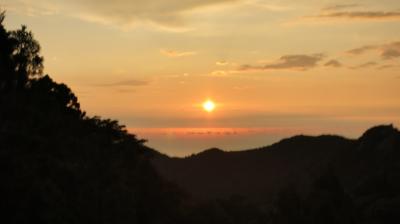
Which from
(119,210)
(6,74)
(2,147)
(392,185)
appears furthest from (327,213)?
(2,147)

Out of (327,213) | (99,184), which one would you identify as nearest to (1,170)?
Result: (99,184)

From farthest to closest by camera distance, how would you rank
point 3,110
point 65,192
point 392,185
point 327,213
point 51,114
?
point 392,185 < point 327,213 < point 51,114 < point 3,110 < point 65,192

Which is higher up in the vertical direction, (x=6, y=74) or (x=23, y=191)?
(x=6, y=74)

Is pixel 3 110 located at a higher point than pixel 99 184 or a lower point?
higher

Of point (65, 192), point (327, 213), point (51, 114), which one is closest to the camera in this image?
point (65, 192)

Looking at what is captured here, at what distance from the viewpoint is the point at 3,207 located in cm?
3700

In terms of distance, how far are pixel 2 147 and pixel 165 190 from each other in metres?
42.9

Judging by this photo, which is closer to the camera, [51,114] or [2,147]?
[2,147]

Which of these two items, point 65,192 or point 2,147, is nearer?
point 2,147

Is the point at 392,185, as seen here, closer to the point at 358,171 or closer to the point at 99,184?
the point at 358,171

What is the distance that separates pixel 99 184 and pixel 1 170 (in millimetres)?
18457

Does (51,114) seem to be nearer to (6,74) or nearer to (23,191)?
(6,74)

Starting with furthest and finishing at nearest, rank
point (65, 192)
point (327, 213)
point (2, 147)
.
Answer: point (327, 213), point (65, 192), point (2, 147)

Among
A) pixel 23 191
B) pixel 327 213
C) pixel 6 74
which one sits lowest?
pixel 327 213
